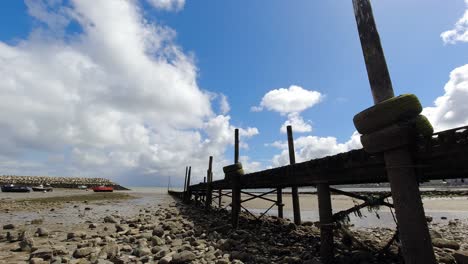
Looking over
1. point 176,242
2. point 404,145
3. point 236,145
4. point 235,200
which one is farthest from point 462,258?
point 236,145

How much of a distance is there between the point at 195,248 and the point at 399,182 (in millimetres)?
5765

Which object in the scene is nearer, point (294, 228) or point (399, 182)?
point (399, 182)

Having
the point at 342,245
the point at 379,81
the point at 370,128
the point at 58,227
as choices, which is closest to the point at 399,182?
the point at 370,128

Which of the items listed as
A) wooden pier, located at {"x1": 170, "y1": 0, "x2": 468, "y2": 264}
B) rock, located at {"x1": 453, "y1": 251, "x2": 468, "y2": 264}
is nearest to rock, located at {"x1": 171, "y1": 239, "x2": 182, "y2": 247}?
wooden pier, located at {"x1": 170, "y1": 0, "x2": 468, "y2": 264}

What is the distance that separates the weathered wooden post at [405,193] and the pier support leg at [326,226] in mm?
2533

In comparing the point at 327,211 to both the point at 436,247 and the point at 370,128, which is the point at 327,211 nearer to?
the point at 370,128

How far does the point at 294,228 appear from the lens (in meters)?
11.7

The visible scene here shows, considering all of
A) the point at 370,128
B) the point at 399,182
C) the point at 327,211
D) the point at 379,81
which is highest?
the point at 379,81

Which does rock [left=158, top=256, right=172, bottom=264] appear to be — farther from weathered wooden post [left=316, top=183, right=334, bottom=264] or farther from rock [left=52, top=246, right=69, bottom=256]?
weathered wooden post [left=316, top=183, right=334, bottom=264]

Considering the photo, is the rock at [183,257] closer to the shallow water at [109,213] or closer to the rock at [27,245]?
the rock at [27,245]

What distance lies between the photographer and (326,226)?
612 cm

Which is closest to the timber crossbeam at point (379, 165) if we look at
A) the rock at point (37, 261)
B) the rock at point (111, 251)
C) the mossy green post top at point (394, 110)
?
the mossy green post top at point (394, 110)

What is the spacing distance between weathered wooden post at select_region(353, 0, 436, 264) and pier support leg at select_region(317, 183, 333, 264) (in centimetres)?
253

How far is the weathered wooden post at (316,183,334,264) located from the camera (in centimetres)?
614
